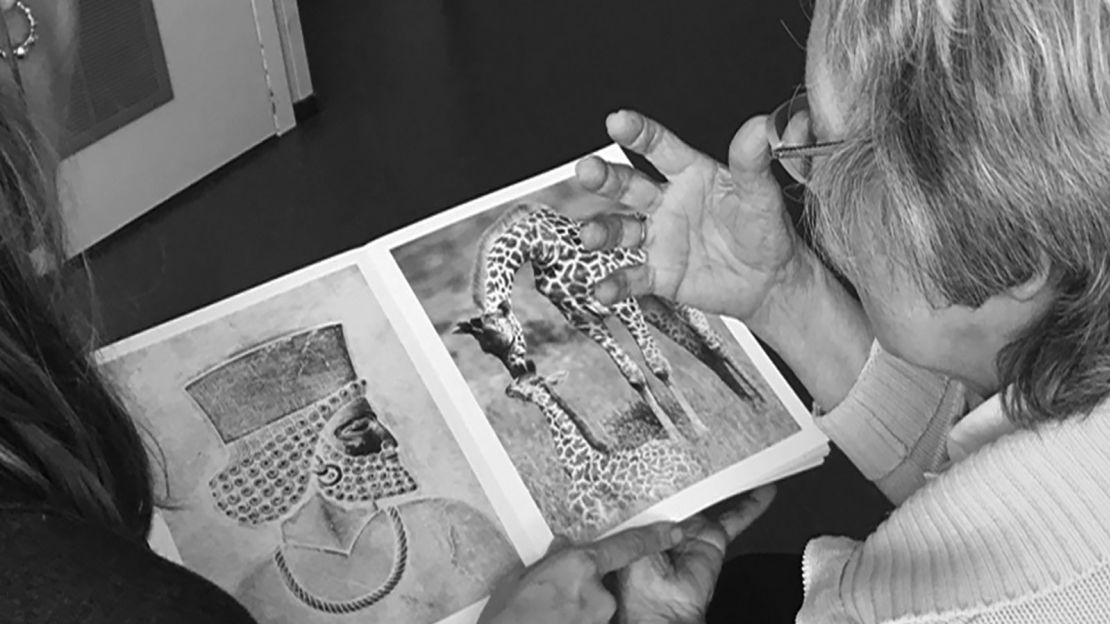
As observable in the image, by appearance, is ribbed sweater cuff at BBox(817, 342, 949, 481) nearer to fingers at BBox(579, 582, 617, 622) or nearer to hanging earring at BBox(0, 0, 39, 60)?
fingers at BBox(579, 582, 617, 622)

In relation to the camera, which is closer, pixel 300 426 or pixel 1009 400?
pixel 1009 400

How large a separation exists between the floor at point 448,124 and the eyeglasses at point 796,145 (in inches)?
17.8

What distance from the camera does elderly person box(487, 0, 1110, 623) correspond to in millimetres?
486

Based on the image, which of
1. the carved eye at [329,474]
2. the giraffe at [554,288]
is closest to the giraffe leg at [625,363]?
the giraffe at [554,288]

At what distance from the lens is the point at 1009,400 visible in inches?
24.1

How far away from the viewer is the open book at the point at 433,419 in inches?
29.3

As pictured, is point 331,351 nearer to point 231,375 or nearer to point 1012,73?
point 231,375

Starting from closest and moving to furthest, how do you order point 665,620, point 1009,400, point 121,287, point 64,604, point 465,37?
point 64,604 < point 1009,400 < point 665,620 < point 121,287 < point 465,37

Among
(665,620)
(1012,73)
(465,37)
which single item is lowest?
(665,620)

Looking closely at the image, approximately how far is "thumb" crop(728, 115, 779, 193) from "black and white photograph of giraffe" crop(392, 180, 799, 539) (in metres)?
0.12

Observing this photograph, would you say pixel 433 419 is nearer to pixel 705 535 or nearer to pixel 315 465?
pixel 315 465

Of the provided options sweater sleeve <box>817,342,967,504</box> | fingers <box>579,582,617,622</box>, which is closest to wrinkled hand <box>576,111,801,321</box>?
sweater sleeve <box>817,342,967,504</box>

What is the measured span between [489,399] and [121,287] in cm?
54

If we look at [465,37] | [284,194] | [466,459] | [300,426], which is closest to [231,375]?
[300,426]
